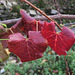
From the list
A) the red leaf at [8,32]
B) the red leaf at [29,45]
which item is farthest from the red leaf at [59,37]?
the red leaf at [8,32]

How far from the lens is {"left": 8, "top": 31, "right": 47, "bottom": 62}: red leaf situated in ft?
0.65

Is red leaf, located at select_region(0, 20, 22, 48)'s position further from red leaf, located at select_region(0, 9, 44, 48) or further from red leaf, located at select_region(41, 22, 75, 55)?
red leaf, located at select_region(41, 22, 75, 55)

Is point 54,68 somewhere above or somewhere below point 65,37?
below

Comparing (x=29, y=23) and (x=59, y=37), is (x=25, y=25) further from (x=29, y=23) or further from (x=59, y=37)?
(x=59, y=37)

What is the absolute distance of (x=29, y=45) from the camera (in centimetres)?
20

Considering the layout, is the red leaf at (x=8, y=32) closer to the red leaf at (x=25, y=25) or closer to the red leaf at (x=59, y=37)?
the red leaf at (x=25, y=25)

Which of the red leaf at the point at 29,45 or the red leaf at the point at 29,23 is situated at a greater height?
the red leaf at the point at 29,23

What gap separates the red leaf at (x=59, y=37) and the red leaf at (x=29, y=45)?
0.01 meters

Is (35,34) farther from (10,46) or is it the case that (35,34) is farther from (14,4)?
(14,4)

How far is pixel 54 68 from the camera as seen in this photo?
1.34 meters

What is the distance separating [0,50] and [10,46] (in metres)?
0.05

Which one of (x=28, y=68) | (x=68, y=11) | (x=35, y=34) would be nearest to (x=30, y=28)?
(x=35, y=34)

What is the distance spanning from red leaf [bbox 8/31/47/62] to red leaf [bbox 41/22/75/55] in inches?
0.5

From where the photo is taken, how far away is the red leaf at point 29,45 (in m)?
0.20
